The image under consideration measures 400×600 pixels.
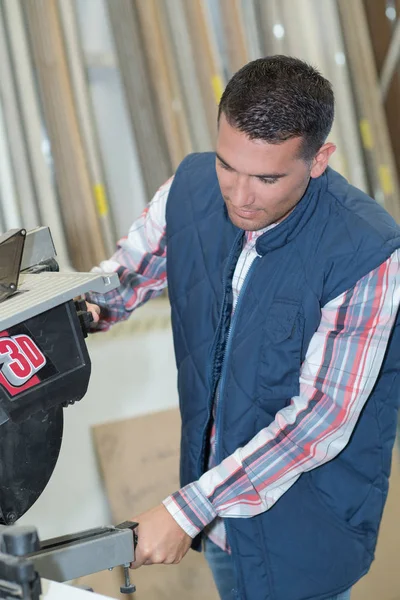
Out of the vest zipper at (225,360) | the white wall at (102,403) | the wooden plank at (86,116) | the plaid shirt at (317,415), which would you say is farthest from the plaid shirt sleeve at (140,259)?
the wooden plank at (86,116)

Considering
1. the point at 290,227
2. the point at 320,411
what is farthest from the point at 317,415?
the point at 290,227

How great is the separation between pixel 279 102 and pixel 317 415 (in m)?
0.45

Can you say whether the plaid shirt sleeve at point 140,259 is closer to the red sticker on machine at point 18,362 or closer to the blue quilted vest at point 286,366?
the blue quilted vest at point 286,366

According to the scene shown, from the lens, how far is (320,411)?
1.24 m

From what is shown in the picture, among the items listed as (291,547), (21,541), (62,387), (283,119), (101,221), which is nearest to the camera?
(21,541)

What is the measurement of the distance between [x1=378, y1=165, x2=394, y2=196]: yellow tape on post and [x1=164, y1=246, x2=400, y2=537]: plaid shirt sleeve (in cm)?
185

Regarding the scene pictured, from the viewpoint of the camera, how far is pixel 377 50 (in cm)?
304

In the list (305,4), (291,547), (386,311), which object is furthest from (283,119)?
(305,4)

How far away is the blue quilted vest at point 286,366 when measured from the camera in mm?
1263

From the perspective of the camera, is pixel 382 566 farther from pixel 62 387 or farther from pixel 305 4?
pixel 305 4

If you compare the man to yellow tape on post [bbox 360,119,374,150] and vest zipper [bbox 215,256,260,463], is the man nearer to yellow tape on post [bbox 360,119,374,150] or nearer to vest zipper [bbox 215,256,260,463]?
vest zipper [bbox 215,256,260,463]

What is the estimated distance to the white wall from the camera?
7.66 ft

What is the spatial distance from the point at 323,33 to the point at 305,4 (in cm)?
12

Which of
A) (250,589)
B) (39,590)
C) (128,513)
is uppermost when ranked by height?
(39,590)
